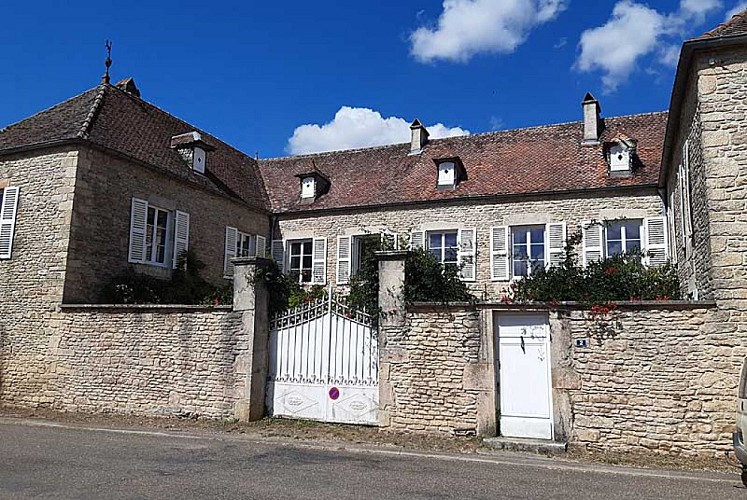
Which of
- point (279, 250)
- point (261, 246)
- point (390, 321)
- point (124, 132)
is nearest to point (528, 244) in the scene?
point (390, 321)

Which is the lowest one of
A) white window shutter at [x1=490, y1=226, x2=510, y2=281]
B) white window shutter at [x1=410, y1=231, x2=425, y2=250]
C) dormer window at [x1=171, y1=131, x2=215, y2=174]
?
white window shutter at [x1=490, y1=226, x2=510, y2=281]

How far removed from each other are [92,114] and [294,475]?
10475 mm

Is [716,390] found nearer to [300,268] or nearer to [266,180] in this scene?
[300,268]

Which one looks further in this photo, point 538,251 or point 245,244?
point 245,244

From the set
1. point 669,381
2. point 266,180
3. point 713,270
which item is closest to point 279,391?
point 669,381

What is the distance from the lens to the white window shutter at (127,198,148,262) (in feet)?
42.4

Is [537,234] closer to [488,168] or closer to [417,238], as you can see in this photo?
[488,168]

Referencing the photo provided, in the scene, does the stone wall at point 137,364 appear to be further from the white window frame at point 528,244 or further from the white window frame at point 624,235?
the white window frame at point 624,235

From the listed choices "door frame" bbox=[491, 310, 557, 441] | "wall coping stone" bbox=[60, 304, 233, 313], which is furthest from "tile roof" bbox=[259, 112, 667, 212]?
"wall coping stone" bbox=[60, 304, 233, 313]

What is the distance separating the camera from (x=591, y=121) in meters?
16.0

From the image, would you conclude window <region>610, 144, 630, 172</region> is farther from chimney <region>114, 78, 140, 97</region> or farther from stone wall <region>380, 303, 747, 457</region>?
chimney <region>114, 78, 140, 97</region>

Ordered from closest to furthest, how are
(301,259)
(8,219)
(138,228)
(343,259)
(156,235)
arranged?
1. (8,219)
2. (138,228)
3. (156,235)
4. (343,259)
5. (301,259)

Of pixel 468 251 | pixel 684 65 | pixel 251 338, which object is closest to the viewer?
pixel 684 65

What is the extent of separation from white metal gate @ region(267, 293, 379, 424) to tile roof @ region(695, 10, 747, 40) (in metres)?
6.47
